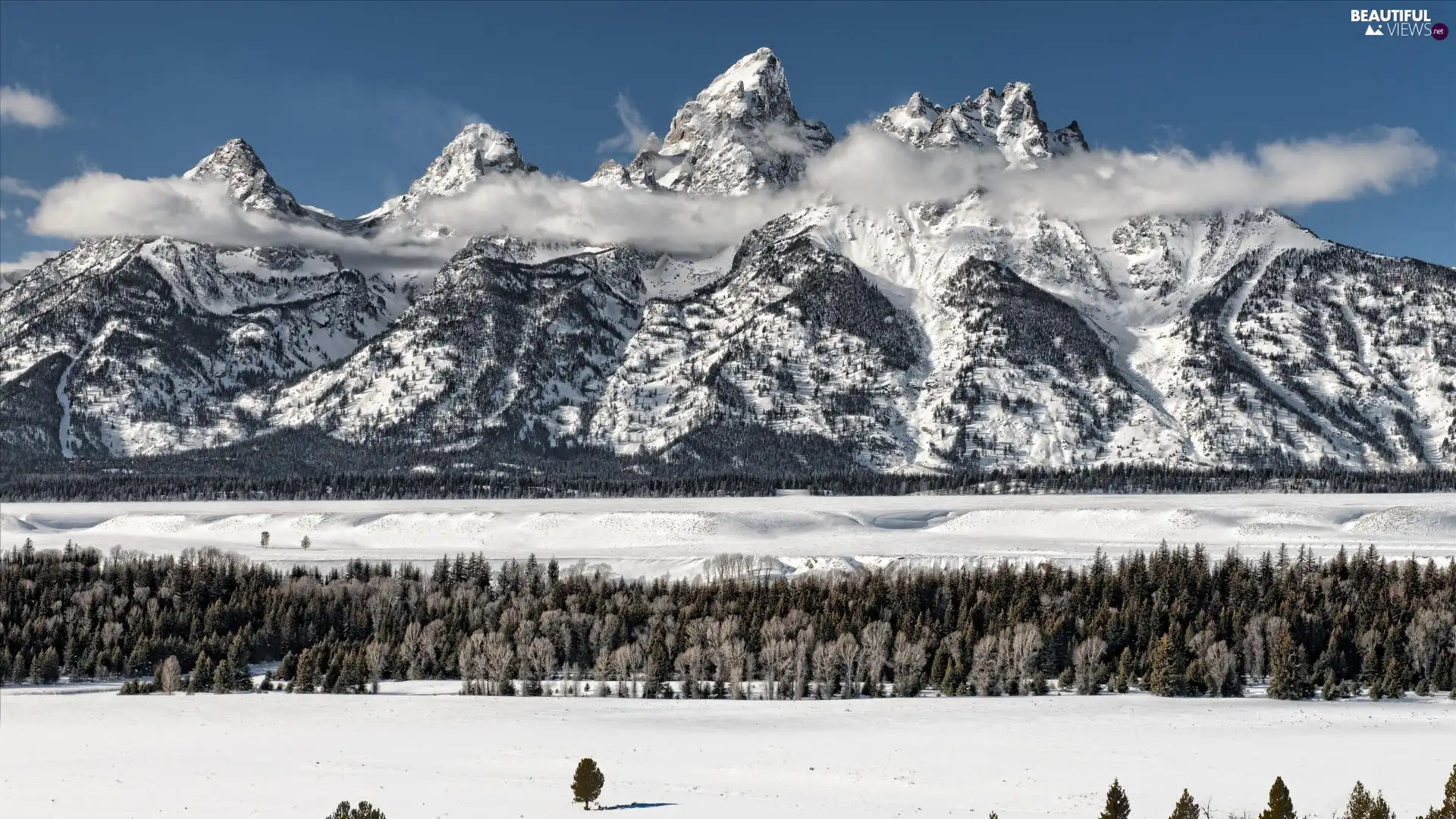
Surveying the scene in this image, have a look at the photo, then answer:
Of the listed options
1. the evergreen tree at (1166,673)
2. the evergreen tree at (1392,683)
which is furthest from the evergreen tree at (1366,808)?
the evergreen tree at (1392,683)

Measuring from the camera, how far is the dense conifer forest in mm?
110750

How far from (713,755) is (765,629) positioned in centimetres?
4826

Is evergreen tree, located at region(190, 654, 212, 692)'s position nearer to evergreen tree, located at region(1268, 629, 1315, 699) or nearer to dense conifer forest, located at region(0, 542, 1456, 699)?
dense conifer forest, located at region(0, 542, 1456, 699)

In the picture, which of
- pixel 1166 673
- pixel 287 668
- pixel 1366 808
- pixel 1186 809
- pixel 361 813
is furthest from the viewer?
pixel 287 668

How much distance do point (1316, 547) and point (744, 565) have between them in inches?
3692

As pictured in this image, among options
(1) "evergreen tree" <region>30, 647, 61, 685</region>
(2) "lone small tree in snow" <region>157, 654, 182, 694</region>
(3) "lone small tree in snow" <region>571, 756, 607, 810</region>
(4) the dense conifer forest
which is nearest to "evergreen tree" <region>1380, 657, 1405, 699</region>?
(4) the dense conifer forest

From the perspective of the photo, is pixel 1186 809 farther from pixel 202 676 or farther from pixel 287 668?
pixel 287 668

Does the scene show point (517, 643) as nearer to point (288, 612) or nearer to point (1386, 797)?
point (288, 612)

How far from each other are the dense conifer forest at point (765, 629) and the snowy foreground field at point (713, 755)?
396 inches

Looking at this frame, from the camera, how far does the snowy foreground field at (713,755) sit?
193 feet

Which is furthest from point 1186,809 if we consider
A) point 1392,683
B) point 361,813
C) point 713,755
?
point 1392,683

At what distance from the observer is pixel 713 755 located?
72500 millimetres

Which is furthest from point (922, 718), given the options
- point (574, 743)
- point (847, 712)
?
point (574, 743)

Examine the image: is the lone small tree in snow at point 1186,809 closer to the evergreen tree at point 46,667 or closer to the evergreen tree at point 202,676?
the evergreen tree at point 202,676
